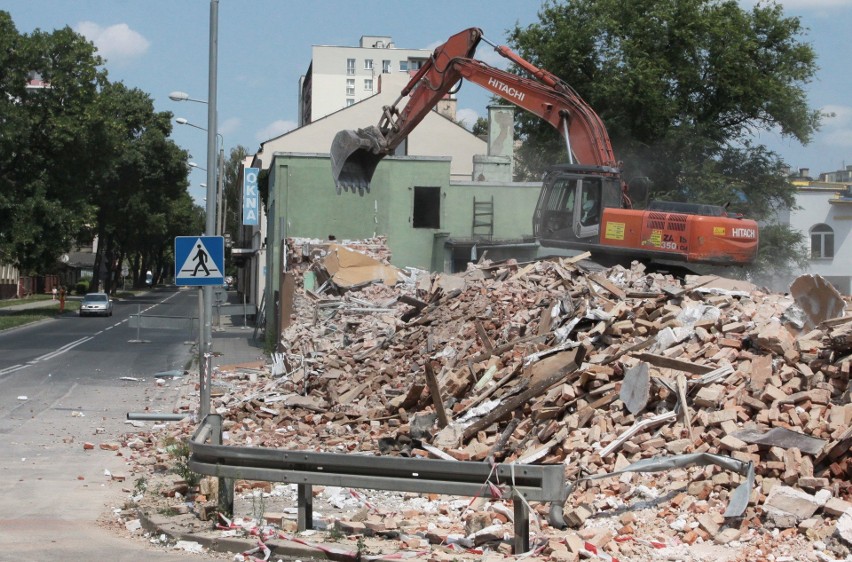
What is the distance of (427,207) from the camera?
37438mm

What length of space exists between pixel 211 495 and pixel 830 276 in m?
47.3

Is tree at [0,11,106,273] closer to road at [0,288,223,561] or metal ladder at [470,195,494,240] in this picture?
road at [0,288,223,561]

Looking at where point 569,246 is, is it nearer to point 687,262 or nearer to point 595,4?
point 687,262

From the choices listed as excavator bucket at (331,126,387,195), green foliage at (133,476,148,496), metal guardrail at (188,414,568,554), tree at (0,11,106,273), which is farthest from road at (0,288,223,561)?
tree at (0,11,106,273)

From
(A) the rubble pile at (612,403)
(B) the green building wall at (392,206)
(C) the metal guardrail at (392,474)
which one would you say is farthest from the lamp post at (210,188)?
(B) the green building wall at (392,206)

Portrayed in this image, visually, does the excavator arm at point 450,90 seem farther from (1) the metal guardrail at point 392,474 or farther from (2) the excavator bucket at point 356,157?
(1) the metal guardrail at point 392,474

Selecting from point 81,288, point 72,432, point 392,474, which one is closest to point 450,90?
point 72,432

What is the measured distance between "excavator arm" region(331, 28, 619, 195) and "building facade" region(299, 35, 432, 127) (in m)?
92.5

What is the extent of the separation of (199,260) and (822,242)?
4453 centimetres

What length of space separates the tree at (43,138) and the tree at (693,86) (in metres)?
22.6

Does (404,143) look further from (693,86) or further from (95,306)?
(95,306)

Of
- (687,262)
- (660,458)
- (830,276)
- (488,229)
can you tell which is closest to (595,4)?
(488,229)

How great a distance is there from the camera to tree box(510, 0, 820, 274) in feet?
143

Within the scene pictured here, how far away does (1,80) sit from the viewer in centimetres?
4706
